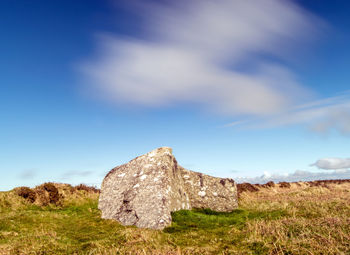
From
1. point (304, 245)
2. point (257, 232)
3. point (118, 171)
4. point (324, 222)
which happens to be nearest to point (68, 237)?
point (118, 171)

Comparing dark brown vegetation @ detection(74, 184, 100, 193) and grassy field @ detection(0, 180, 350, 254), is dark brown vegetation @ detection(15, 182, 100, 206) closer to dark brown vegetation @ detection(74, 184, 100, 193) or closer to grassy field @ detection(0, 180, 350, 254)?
dark brown vegetation @ detection(74, 184, 100, 193)

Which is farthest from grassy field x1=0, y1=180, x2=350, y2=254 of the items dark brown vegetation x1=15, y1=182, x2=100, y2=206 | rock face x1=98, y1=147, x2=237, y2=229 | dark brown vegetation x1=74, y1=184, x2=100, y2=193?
dark brown vegetation x1=74, y1=184, x2=100, y2=193

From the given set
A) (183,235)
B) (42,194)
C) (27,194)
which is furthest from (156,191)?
(27,194)

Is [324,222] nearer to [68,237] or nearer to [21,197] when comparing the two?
[68,237]

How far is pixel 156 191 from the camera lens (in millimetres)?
12219

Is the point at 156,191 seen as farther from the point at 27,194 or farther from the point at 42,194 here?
the point at 27,194

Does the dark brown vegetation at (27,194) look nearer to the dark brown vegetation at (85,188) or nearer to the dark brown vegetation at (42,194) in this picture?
the dark brown vegetation at (42,194)

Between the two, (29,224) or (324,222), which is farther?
(29,224)

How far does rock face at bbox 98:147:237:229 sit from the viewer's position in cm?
1165

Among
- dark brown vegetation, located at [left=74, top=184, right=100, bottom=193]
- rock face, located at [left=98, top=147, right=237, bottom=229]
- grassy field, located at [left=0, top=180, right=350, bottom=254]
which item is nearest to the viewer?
grassy field, located at [left=0, top=180, right=350, bottom=254]

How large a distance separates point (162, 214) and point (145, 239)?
315 cm

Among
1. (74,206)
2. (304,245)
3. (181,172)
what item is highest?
(181,172)

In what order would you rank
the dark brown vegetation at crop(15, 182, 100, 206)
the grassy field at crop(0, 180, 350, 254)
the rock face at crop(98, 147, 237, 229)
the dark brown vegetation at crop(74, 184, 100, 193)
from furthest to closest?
the dark brown vegetation at crop(74, 184, 100, 193)
the dark brown vegetation at crop(15, 182, 100, 206)
the rock face at crop(98, 147, 237, 229)
the grassy field at crop(0, 180, 350, 254)

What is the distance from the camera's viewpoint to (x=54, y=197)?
17469mm
